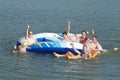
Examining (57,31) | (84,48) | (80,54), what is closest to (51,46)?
(80,54)

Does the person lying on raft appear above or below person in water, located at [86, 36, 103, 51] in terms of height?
below

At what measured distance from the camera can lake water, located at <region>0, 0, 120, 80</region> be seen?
2255 cm

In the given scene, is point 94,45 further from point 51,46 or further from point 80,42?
point 51,46

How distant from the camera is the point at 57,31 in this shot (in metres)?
36.4

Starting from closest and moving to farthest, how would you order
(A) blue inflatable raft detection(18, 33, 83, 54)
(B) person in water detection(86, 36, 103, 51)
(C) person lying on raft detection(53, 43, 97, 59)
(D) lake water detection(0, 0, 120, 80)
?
1. (D) lake water detection(0, 0, 120, 80)
2. (C) person lying on raft detection(53, 43, 97, 59)
3. (A) blue inflatable raft detection(18, 33, 83, 54)
4. (B) person in water detection(86, 36, 103, 51)

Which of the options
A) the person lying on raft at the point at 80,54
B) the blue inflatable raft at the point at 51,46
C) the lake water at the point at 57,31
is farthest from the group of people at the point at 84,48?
the lake water at the point at 57,31

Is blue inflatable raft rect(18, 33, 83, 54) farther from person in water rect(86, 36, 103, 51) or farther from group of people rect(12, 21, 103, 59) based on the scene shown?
person in water rect(86, 36, 103, 51)

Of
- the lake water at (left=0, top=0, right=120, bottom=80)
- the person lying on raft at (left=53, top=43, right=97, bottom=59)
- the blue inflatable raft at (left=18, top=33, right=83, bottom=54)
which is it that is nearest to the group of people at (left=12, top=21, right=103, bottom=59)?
the person lying on raft at (left=53, top=43, right=97, bottom=59)

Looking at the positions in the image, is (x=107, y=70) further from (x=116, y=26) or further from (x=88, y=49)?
(x=116, y=26)

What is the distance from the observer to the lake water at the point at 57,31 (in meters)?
22.5

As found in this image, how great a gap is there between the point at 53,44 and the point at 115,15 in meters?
23.5

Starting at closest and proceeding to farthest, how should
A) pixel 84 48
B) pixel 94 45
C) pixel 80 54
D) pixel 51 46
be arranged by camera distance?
1. pixel 84 48
2. pixel 80 54
3. pixel 51 46
4. pixel 94 45

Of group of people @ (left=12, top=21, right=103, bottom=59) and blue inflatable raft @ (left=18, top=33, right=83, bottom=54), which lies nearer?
group of people @ (left=12, top=21, right=103, bottom=59)

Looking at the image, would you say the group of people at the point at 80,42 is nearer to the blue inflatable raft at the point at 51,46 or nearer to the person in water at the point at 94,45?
the person in water at the point at 94,45
